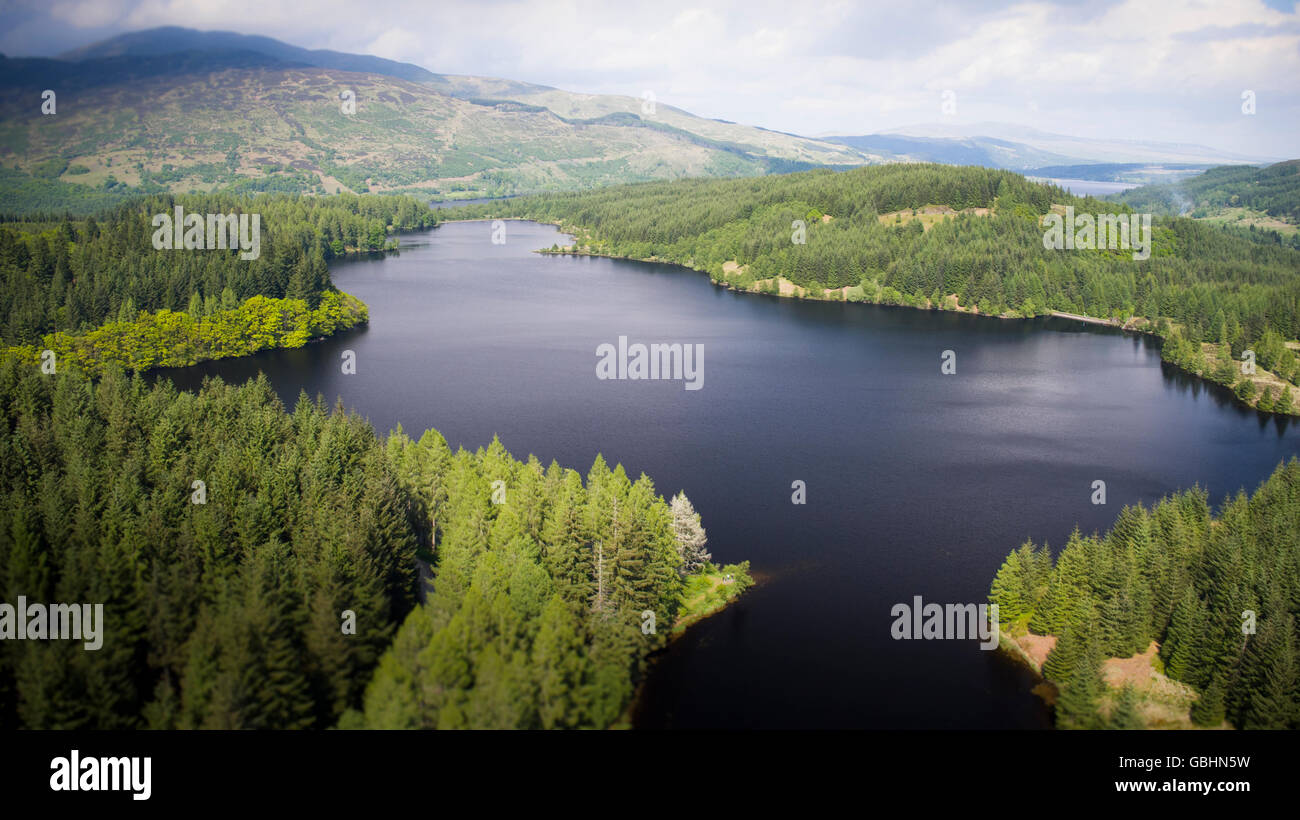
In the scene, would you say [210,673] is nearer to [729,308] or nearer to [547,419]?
[547,419]

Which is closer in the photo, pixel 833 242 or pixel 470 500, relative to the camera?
pixel 470 500

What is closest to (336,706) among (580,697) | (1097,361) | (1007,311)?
(580,697)

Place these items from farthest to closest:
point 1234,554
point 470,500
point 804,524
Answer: point 804,524, point 470,500, point 1234,554

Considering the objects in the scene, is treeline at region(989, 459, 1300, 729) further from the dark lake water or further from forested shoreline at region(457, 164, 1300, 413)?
forested shoreline at region(457, 164, 1300, 413)

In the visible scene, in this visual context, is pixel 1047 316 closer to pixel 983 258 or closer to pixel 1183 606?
pixel 983 258

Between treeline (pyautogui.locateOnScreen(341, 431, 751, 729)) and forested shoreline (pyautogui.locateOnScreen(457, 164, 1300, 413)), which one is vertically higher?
forested shoreline (pyautogui.locateOnScreen(457, 164, 1300, 413))

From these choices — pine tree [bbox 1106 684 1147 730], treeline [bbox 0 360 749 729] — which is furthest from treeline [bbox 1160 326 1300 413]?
treeline [bbox 0 360 749 729]
